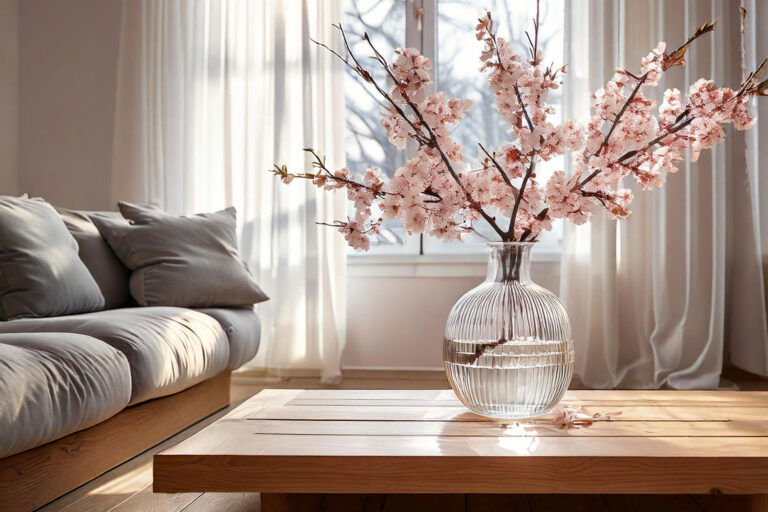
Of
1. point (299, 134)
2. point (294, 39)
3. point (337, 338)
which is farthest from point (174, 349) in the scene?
point (294, 39)

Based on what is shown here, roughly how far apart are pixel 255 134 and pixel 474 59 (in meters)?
1.33

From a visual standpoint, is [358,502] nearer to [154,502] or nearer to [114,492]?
[154,502]

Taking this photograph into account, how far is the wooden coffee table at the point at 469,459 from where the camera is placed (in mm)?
1192

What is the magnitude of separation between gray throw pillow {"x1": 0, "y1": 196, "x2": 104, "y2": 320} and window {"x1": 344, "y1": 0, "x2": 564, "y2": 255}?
78.1 inches

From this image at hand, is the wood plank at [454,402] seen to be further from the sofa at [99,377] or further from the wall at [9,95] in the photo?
the wall at [9,95]

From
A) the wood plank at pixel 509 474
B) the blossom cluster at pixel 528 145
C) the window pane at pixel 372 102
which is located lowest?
the wood plank at pixel 509 474

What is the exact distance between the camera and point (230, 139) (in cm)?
414

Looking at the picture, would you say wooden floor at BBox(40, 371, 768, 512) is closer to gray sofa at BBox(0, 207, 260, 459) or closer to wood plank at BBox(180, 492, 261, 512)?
wood plank at BBox(180, 492, 261, 512)

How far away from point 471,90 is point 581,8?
0.73 m

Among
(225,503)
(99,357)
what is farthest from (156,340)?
(225,503)

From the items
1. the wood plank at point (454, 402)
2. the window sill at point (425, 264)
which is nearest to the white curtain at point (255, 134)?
the window sill at point (425, 264)

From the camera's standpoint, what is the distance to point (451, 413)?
1558mm

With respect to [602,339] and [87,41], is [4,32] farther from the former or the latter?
[602,339]

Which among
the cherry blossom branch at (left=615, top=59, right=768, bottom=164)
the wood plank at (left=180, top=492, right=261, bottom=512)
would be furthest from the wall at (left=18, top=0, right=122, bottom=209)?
the cherry blossom branch at (left=615, top=59, right=768, bottom=164)
